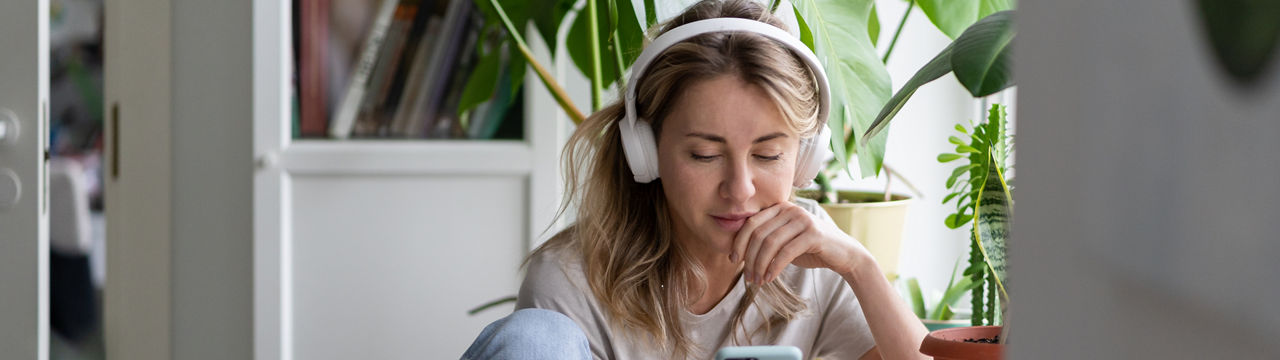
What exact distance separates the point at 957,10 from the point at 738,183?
1.21ft

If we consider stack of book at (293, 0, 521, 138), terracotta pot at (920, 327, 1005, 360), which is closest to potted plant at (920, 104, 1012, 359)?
terracotta pot at (920, 327, 1005, 360)

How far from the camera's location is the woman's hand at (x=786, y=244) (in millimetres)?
949

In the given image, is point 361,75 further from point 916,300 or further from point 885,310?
point 885,310

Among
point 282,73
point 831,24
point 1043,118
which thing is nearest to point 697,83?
point 831,24

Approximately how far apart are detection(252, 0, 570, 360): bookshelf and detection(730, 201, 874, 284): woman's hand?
2.95 ft

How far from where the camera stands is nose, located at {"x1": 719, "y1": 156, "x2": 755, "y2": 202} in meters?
0.98

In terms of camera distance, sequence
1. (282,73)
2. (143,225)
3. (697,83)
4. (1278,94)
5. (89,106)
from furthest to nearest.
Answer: (89,106) → (143,225) → (282,73) → (697,83) → (1278,94)

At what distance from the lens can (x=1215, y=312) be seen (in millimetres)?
109

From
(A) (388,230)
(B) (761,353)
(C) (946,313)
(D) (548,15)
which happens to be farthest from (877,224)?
(A) (388,230)

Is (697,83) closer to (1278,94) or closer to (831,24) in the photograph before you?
(831,24)

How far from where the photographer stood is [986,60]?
0.58 meters

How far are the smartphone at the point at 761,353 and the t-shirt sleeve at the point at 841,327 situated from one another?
0.49m
